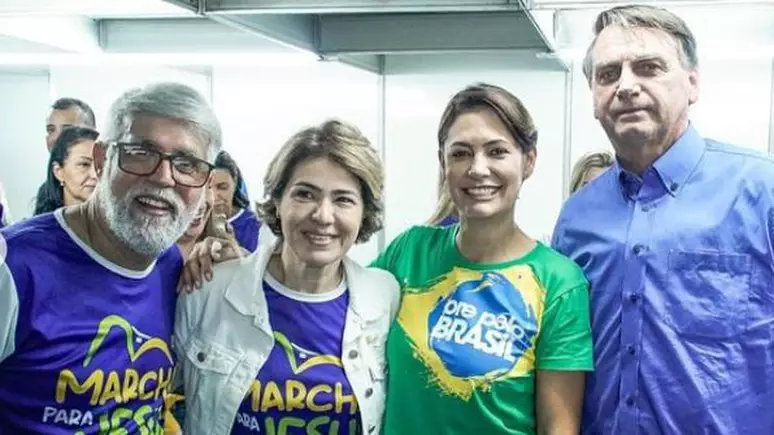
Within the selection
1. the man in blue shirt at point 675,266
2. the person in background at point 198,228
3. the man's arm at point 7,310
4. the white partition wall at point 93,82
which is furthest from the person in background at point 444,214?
the white partition wall at point 93,82

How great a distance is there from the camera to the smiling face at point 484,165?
1.73 m

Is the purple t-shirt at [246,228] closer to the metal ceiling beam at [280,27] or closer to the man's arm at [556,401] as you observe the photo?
the metal ceiling beam at [280,27]

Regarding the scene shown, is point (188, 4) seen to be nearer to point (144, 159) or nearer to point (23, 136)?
point (144, 159)

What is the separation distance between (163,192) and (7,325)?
0.37 metres

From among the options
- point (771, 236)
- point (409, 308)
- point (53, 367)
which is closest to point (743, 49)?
point (771, 236)

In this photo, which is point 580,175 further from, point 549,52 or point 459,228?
point 459,228

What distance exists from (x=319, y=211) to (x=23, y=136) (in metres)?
3.60

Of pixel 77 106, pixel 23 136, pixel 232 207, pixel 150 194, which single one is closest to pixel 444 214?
pixel 150 194

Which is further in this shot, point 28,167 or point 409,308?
point 28,167

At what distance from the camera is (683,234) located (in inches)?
67.5

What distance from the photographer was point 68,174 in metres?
3.13

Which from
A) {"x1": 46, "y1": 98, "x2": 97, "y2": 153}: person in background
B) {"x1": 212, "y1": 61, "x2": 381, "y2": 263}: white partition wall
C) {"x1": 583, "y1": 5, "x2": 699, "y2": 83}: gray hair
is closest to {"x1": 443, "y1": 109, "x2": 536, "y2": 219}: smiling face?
{"x1": 583, "y1": 5, "x2": 699, "y2": 83}: gray hair

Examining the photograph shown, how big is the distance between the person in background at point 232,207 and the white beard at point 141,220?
1800 millimetres

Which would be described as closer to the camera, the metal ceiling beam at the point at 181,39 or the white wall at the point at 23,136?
the metal ceiling beam at the point at 181,39
